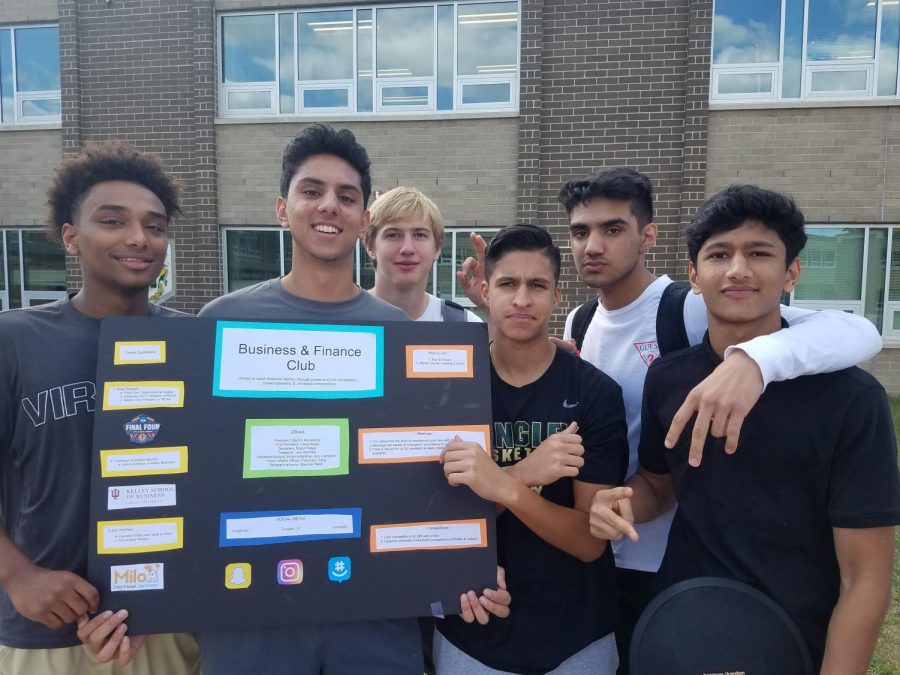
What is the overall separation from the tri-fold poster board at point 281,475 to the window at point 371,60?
7999mm

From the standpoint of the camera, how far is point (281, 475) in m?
1.81

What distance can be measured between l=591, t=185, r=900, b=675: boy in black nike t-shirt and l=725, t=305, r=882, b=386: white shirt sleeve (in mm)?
75

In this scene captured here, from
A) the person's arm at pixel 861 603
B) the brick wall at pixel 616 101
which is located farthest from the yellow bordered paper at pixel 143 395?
the brick wall at pixel 616 101

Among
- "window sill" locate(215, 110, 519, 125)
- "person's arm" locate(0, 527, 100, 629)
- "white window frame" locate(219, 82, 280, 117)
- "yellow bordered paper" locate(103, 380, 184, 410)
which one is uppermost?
"white window frame" locate(219, 82, 280, 117)

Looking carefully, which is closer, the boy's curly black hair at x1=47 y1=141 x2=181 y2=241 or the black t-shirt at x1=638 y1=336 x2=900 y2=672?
the black t-shirt at x1=638 y1=336 x2=900 y2=672

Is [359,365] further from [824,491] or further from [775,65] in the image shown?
[775,65]

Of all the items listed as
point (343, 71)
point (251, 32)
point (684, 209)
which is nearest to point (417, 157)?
point (343, 71)

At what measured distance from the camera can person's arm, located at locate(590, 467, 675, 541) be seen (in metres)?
1.71

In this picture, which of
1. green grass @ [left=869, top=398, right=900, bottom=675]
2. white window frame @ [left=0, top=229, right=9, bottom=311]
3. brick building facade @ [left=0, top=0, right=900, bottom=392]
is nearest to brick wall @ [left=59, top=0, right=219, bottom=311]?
brick building facade @ [left=0, top=0, right=900, bottom=392]

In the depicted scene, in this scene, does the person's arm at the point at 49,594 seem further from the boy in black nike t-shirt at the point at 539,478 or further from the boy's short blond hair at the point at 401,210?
the boy's short blond hair at the point at 401,210

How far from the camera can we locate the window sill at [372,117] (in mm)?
8930

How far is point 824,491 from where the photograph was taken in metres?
1.71

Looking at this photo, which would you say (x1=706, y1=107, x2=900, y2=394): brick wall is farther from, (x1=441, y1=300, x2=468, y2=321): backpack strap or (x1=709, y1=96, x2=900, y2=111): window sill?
(x1=441, y1=300, x2=468, y2=321): backpack strap

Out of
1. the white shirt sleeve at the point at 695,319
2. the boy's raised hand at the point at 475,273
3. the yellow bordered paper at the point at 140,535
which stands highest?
the boy's raised hand at the point at 475,273
